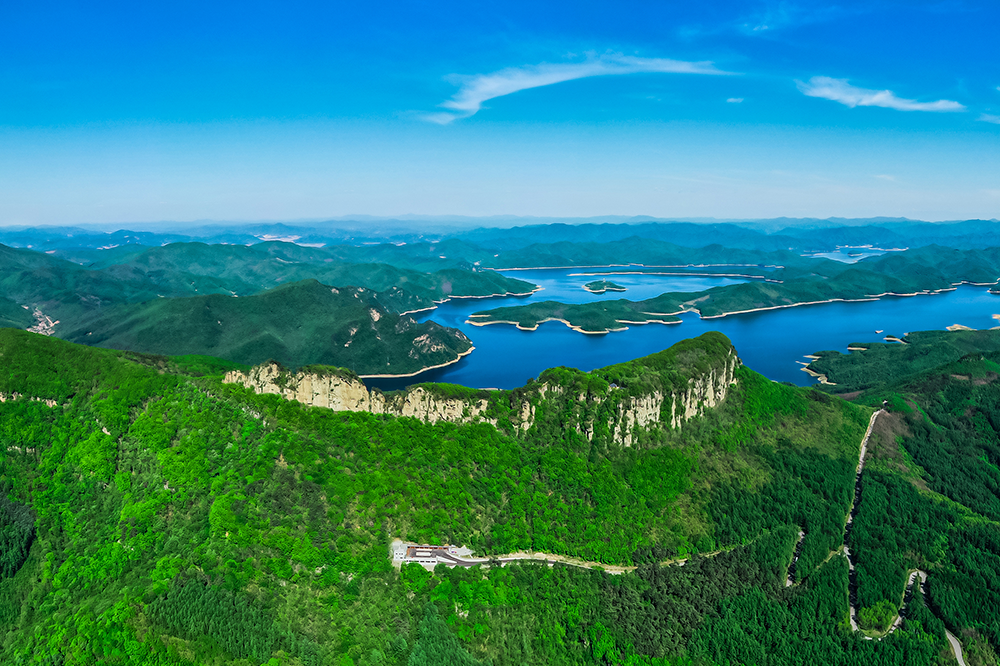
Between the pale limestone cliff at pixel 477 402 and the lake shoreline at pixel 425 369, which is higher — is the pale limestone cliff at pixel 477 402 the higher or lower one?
the higher one

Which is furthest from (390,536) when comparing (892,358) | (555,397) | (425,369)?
(892,358)

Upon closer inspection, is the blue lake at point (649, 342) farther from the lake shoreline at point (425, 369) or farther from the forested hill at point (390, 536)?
the forested hill at point (390, 536)

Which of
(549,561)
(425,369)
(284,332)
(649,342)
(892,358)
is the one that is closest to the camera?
(549,561)

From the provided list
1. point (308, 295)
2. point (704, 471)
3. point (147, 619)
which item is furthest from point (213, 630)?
point (308, 295)

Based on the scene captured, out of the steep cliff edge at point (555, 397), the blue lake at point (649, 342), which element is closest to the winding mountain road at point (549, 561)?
the steep cliff edge at point (555, 397)

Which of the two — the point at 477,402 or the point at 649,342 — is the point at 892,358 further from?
the point at 477,402
